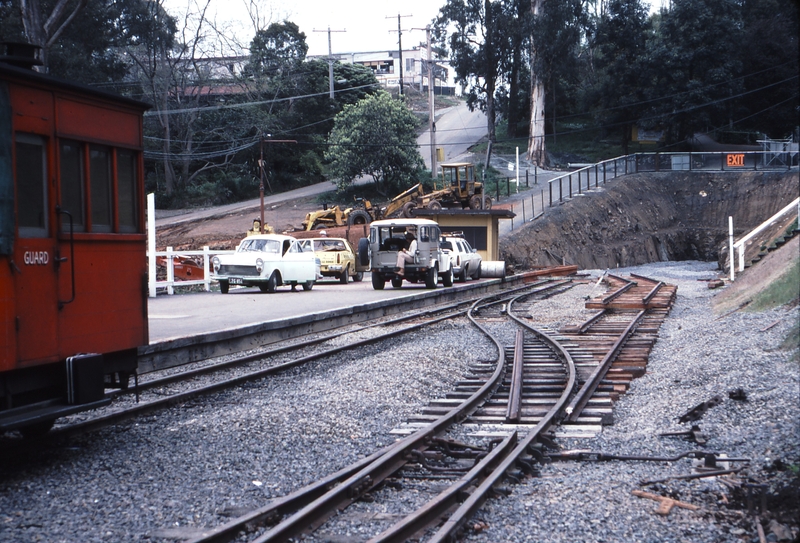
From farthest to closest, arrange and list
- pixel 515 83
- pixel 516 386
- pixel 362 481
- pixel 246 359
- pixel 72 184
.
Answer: pixel 515 83 → pixel 246 359 → pixel 516 386 → pixel 72 184 → pixel 362 481

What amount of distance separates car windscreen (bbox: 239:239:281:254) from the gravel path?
13.4m

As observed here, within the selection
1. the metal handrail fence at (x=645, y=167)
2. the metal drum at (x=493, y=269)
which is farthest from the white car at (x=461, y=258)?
the metal handrail fence at (x=645, y=167)

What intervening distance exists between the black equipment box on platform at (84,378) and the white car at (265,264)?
1725 cm

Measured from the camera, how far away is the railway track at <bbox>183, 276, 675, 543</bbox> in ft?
17.1

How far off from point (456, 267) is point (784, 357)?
67.6 ft

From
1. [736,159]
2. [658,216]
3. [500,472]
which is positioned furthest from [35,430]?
[736,159]

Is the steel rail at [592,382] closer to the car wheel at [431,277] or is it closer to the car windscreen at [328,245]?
the car wheel at [431,277]

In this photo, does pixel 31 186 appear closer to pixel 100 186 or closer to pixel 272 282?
pixel 100 186

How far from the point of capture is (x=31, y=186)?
6.64 meters

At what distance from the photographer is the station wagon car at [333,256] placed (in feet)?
101

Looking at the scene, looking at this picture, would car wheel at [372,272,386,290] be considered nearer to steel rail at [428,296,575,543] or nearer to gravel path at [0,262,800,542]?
gravel path at [0,262,800,542]

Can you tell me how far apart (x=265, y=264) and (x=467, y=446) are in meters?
17.9

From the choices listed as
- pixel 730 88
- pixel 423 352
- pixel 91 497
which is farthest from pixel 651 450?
pixel 730 88

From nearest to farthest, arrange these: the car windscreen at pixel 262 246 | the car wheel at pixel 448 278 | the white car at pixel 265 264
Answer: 1. the white car at pixel 265 264
2. the car windscreen at pixel 262 246
3. the car wheel at pixel 448 278
